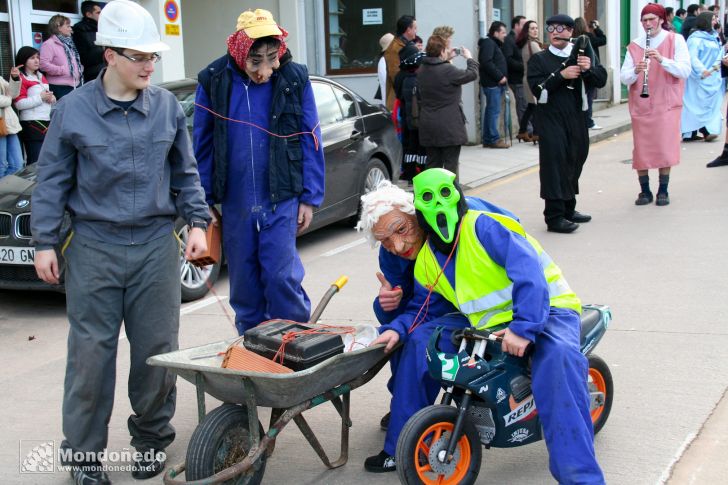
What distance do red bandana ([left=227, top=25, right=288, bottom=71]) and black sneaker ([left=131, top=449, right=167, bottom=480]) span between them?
6.57 feet

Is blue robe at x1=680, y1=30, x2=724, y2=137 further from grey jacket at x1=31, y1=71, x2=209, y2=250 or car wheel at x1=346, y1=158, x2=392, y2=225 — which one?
grey jacket at x1=31, y1=71, x2=209, y2=250

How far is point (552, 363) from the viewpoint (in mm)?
3834

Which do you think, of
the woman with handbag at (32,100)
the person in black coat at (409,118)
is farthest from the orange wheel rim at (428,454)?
the woman with handbag at (32,100)

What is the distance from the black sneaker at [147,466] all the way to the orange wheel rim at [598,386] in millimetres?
2008

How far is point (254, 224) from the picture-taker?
5.14 m

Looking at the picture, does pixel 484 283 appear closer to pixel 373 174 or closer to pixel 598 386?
pixel 598 386

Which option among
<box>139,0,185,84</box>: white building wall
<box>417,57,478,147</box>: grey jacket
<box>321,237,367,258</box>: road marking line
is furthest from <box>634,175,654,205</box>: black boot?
<box>139,0,185,84</box>: white building wall

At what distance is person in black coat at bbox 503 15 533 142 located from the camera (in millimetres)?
15820

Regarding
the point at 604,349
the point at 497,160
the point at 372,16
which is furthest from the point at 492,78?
the point at 604,349

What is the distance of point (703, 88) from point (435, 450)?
12253 mm

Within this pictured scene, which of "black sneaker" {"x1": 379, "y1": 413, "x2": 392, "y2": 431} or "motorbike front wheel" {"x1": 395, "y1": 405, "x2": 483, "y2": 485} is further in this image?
"black sneaker" {"x1": 379, "y1": 413, "x2": 392, "y2": 431}

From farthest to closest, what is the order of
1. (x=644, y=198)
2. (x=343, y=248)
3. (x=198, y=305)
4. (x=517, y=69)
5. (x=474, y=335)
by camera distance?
1. (x=517, y=69)
2. (x=644, y=198)
3. (x=343, y=248)
4. (x=198, y=305)
5. (x=474, y=335)

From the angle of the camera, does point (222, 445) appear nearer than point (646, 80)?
Yes

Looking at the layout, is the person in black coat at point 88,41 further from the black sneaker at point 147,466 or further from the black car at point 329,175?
the black sneaker at point 147,466
